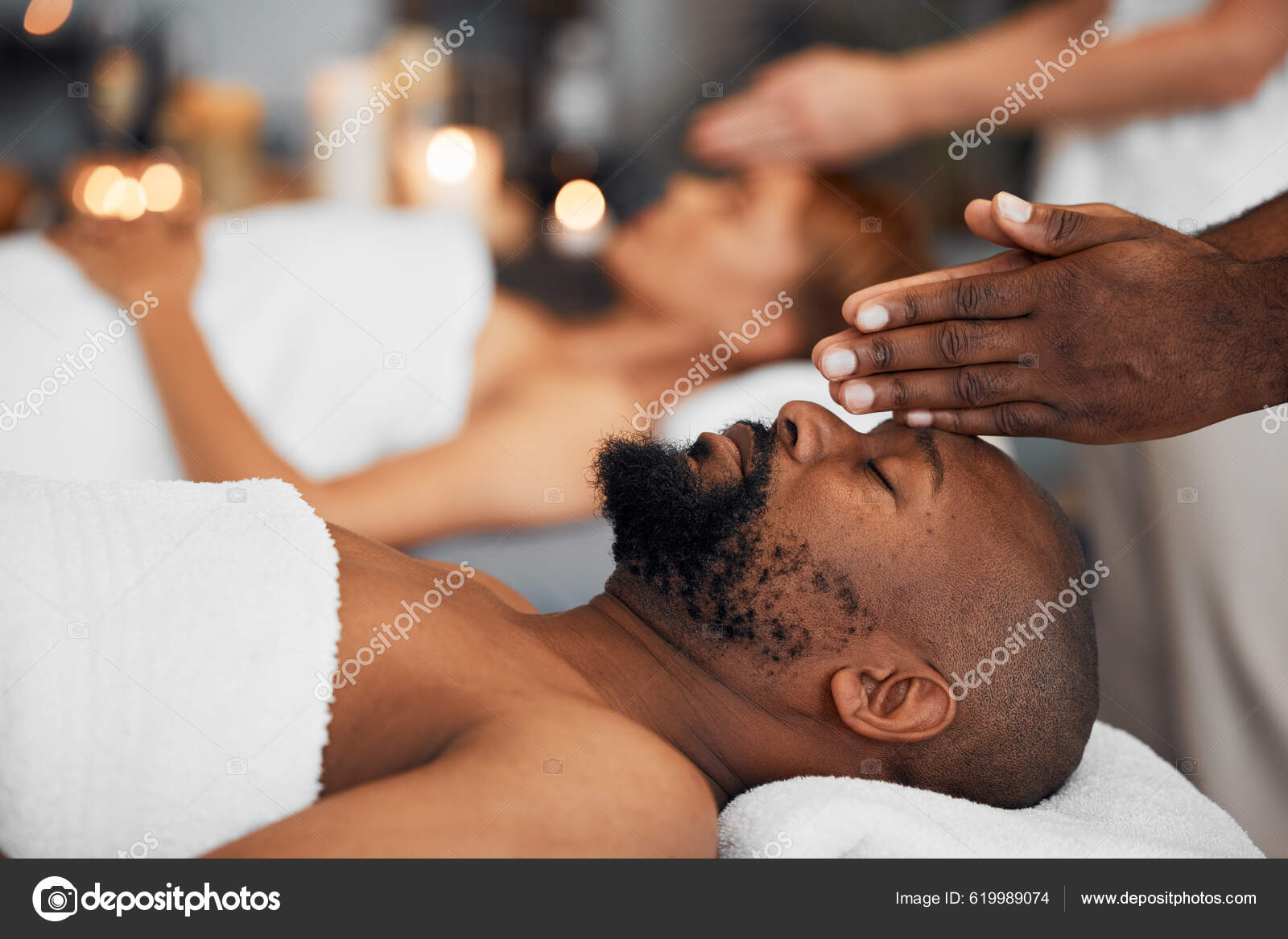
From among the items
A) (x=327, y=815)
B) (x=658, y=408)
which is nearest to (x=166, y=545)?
(x=327, y=815)

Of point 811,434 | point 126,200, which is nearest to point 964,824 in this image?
point 811,434

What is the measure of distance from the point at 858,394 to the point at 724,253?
2.88ft

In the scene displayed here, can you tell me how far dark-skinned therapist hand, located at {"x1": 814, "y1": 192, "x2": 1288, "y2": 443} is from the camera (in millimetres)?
856

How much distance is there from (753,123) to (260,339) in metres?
1.04

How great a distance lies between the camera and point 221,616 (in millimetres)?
710

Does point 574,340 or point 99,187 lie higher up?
point 99,187

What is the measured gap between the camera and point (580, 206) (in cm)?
248

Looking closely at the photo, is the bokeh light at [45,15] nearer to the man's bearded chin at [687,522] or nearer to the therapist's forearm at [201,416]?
the therapist's forearm at [201,416]

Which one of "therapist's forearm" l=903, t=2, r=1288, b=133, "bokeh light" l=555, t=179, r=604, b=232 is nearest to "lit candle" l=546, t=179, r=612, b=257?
"bokeh light" l=555, t=179, r=604, b=232

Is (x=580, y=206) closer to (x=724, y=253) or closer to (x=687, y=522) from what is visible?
(x=724, y=253)

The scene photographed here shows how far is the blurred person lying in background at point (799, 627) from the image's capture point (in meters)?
0.78

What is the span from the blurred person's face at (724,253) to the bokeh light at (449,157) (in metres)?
0.64
